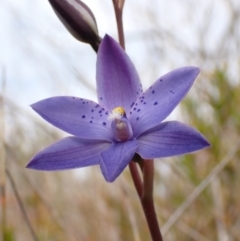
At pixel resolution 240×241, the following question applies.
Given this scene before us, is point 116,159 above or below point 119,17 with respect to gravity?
below

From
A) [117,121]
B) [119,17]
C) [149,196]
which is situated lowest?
[149,196]

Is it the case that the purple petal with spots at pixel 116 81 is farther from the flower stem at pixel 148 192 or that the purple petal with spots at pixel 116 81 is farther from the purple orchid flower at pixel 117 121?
the flower stem at pixel 148 192

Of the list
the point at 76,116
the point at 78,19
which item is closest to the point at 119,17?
the point at 78,19

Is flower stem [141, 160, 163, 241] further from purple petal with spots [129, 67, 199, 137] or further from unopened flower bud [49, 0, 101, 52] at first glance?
unopened flower bud [49, 0, 101, 52]

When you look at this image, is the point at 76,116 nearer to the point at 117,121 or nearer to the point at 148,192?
the point at 117,121

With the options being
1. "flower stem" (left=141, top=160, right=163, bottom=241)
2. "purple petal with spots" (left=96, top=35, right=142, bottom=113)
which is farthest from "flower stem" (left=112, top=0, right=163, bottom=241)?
"purple petal with spots" (left=96, top=35, right=142, bottom=113)

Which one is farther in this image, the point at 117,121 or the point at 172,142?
the point at 117,121
